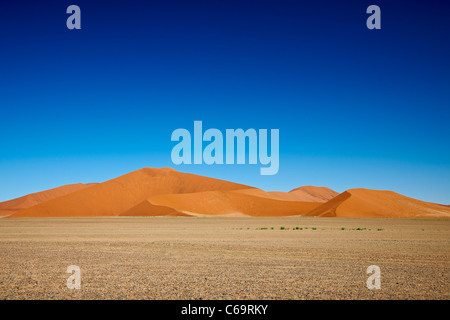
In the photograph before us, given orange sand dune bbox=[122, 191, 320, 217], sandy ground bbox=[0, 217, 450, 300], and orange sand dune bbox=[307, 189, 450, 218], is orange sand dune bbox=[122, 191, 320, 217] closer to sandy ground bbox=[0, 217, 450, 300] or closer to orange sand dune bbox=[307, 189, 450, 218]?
orange sand dune bbox=[307, 189, 450, 218]

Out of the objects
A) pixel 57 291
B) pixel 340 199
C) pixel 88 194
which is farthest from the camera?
pixel 88 194

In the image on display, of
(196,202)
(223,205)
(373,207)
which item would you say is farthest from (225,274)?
(223,205)

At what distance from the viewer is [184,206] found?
109 m

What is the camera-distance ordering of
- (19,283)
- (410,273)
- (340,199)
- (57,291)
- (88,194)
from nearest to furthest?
1. (57,291)
2. (19,283)
3. (410,273)
4. (340,199)
5. (88,194)

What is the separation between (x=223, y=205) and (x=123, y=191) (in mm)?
41512

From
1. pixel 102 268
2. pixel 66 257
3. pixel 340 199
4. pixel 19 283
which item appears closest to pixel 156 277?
pixel 102 268

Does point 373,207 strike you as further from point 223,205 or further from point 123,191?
point 123,191

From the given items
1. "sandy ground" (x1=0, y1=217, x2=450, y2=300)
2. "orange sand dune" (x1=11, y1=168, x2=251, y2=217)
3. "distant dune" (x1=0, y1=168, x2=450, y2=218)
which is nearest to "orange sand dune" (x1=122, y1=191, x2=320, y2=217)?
"distant dune" (x1=0, y1=168, x2=450, y2=218)

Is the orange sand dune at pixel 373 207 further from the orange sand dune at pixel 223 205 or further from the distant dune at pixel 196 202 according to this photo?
the orange sand dune at pixel 223 205

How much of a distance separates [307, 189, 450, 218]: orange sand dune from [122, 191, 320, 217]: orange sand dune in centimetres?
1800

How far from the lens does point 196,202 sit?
113 meters

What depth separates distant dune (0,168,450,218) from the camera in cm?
9156
